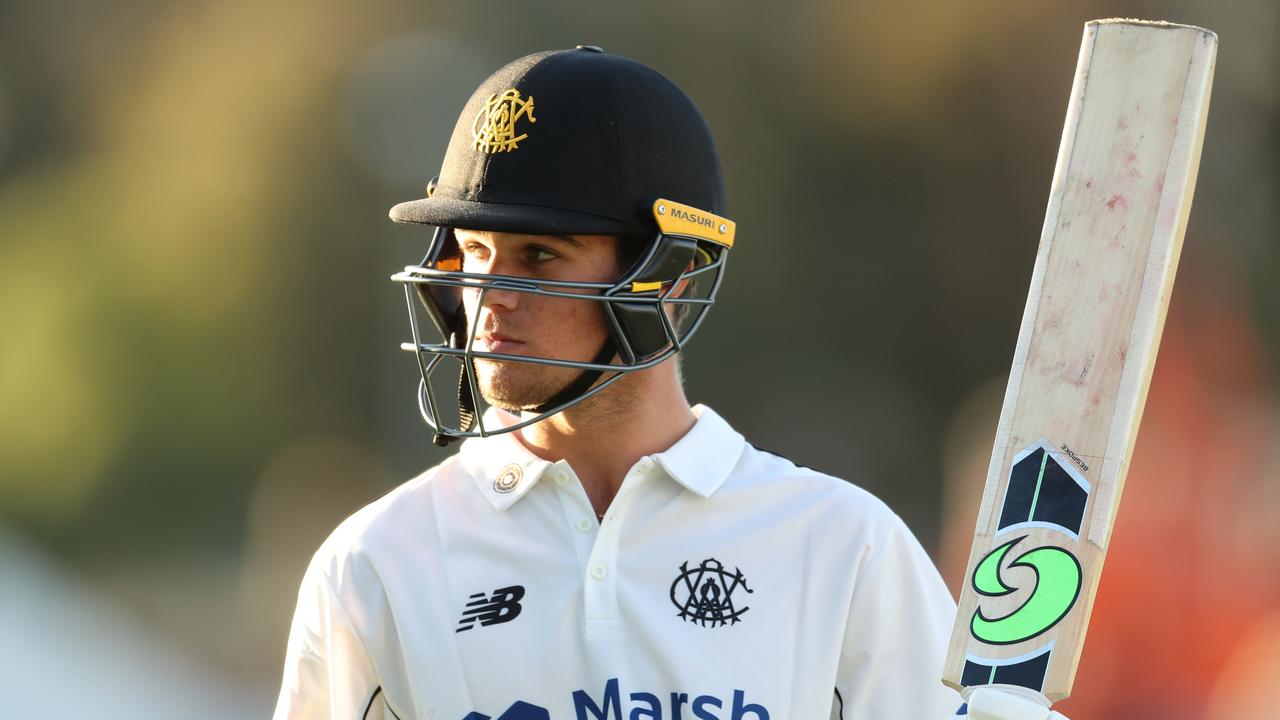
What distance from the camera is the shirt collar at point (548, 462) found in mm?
1882

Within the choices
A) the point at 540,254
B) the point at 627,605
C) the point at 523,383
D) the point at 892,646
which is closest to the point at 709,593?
the point at 627,605

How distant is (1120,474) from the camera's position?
159 centimetres

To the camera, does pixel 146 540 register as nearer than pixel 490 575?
No

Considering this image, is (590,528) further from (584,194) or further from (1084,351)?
(1084,351)

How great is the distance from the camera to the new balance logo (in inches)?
71.0

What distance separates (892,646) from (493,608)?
1.74 ft

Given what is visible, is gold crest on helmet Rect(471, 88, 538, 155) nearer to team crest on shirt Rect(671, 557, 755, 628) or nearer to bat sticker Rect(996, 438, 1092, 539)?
team crest on shirt Rect(671, 557, 755, 628)

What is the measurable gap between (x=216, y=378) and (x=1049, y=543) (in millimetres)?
3558

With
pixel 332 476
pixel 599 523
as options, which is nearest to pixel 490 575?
pixel 599 523

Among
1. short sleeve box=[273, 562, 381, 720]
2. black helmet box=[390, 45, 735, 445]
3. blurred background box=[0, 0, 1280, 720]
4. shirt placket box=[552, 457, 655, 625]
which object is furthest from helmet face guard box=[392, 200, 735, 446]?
blurred background box=[0, 0, 1280, 720]

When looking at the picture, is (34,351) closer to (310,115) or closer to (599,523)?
(310,115)

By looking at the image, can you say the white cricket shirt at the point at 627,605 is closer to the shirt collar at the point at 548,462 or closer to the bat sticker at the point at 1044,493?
the shirt collar at the point at 548,462

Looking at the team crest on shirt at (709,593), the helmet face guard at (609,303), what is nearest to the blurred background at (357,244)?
the helmet face guard at (609,303)

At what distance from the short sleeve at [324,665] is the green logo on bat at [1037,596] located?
31.1 inches
